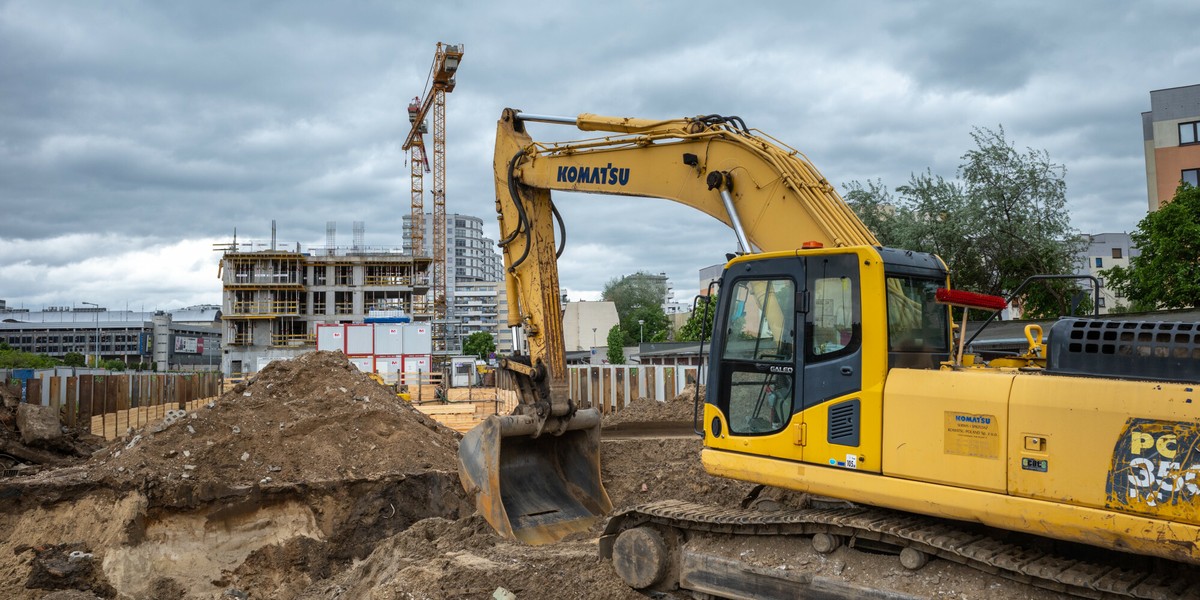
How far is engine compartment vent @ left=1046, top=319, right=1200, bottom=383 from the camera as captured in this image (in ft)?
15.1

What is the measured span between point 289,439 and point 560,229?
183 inches

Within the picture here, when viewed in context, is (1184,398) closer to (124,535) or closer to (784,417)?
(784,417)

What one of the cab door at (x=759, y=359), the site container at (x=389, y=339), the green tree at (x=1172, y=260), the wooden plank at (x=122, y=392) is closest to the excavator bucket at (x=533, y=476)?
the cab door at (x=759, y=359)

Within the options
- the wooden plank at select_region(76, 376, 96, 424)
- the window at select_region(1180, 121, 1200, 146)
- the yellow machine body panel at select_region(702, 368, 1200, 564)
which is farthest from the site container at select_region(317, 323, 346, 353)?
the window at select_region(1180, 121, 1200, 146)

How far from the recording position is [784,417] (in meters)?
5.99

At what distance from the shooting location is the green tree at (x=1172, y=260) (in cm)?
2108

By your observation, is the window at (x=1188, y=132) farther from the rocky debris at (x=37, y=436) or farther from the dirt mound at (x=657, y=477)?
the rocky debris at (x=37, y=436)

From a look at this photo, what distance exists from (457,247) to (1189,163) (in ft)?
551

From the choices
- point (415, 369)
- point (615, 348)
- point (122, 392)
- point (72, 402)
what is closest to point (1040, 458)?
point (72, 402)

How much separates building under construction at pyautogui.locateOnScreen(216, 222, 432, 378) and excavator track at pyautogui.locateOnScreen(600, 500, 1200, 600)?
62.8 metres

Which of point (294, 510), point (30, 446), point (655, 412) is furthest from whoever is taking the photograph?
point (655, 412)

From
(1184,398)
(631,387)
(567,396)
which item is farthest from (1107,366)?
(631,387)

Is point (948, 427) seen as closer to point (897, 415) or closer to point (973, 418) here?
point (973, 418)

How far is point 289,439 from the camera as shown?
1151 centimetres
